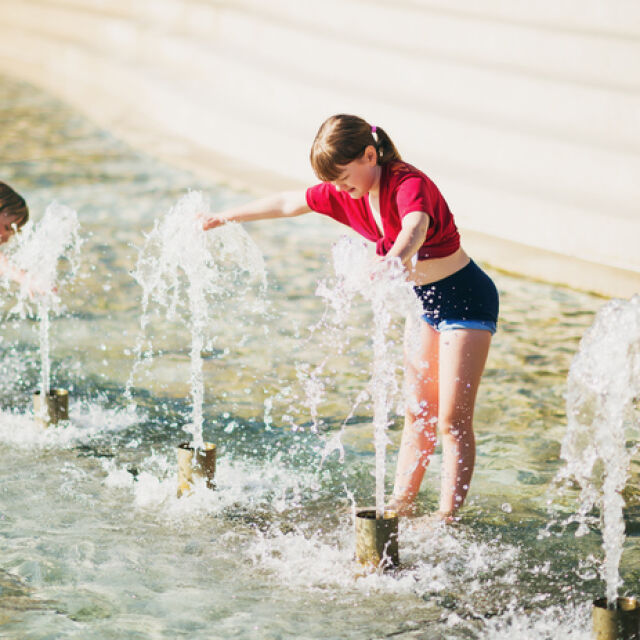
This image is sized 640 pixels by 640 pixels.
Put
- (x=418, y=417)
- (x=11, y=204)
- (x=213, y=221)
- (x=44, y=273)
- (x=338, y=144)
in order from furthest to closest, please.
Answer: (x=44, y=273) → (x=11, y=204) → (x=213, y=221) → (x=418, y=417) → (x=338, y=144)

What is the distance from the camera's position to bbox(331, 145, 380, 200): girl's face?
3.27 m

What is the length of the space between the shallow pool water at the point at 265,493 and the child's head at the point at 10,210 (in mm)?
805

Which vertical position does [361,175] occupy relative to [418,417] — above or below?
above

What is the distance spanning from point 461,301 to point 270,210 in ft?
2.50

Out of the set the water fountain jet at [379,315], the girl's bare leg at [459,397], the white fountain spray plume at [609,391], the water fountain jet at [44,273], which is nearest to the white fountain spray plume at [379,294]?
the water fountain jet at [379,315]

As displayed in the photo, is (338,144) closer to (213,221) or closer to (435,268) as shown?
(435,268)

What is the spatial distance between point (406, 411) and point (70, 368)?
92.2 inches

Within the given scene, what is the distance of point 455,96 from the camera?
892cm

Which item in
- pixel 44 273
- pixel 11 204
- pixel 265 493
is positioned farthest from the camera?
pixel 44 273

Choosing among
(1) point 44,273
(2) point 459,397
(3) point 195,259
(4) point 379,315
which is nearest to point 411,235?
(4) point 379,315

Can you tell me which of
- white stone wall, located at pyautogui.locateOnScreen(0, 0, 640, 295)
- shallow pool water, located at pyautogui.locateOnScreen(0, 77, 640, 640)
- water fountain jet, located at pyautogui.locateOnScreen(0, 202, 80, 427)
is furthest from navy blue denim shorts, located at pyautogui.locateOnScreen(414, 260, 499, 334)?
white stone wall, located at pyautogui.locateOnScreen(0, 0, 640, 295)

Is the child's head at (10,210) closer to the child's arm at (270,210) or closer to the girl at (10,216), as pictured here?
the girl at (10,216)

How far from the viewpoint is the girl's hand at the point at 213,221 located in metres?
3.81

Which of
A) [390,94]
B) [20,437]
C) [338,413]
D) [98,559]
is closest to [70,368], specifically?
[20,437]
